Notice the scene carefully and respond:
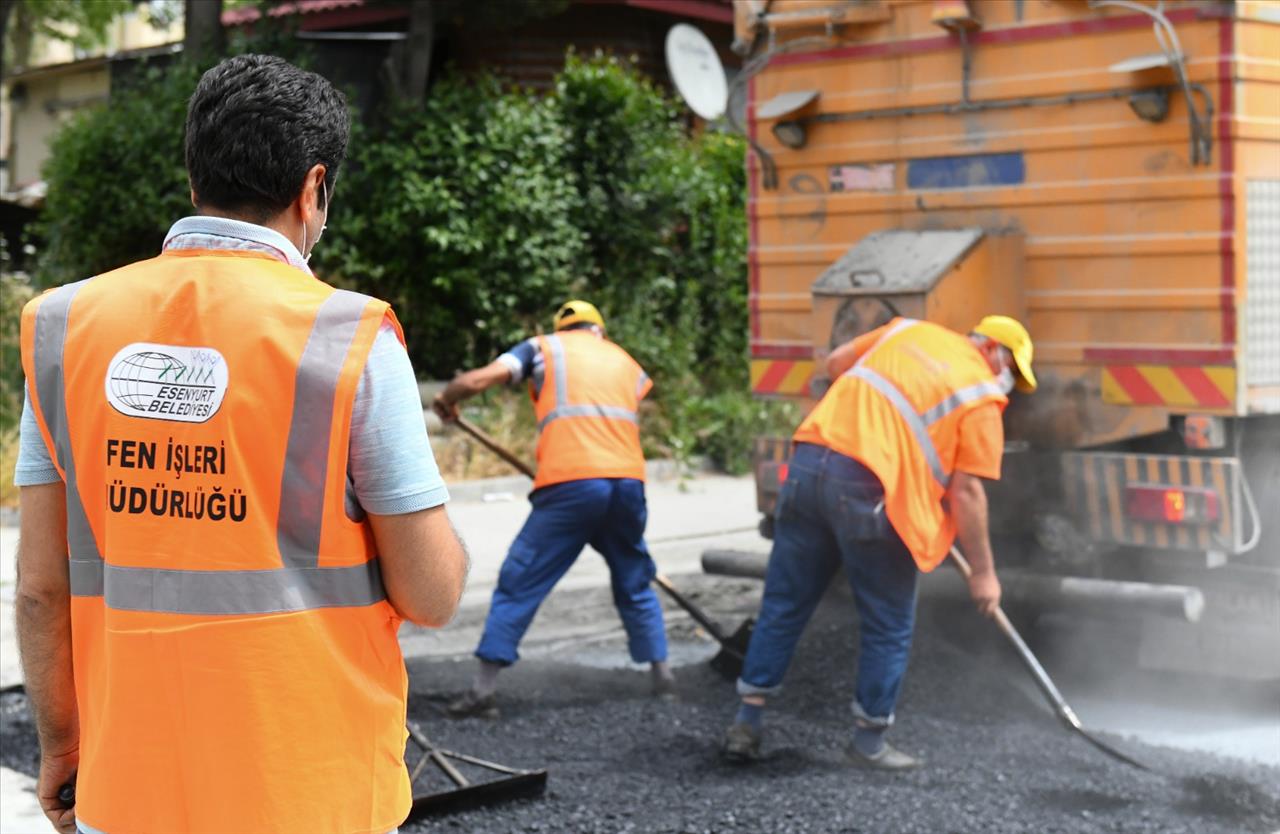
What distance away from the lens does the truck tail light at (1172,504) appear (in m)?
5.61

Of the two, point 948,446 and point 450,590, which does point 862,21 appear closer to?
point 948,446

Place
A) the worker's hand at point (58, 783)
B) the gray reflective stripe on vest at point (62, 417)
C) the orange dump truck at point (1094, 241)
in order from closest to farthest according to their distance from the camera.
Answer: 1. the gray reflective stripe on vest at point (62, 417)
2. the worker's hand at point (58, 783)
3. the orange dump truck at point (1094, 241)

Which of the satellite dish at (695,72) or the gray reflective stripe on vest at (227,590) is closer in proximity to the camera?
the gray reflective stripe on vest at (227,590)

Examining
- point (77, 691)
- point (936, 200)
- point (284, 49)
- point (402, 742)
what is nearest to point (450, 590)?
point (402, 742)

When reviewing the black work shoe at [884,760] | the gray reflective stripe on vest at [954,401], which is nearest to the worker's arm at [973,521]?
the gray reflective stripe on vest at [954,401]

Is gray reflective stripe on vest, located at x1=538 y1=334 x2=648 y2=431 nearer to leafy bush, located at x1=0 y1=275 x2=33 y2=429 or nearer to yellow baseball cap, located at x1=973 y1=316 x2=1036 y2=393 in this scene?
yellow baseball cap, located at x1=973 y1=316 x2=1036 y2=393

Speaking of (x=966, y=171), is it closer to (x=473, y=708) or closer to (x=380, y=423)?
(x=473, y=708)

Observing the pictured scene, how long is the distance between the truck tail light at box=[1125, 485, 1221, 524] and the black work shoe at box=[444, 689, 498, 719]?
2.36 m

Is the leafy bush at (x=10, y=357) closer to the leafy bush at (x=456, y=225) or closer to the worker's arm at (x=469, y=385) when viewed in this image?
the leafy bush at (x=456, y=225)

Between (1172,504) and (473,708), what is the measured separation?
2.54 m

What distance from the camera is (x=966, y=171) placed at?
20.6 ft

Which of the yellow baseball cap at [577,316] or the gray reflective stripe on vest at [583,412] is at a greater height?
the yellow baseball cap at [577,316]

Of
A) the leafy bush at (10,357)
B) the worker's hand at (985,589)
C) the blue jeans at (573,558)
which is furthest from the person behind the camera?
the leafy bush at (10,357)

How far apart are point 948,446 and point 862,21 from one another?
2.17 meters
